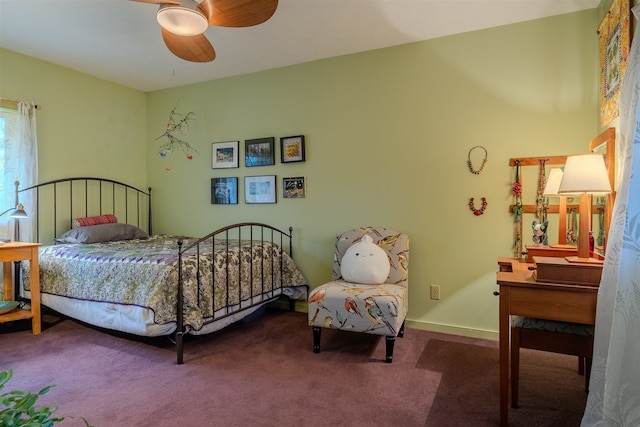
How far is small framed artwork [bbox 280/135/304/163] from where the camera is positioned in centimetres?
353

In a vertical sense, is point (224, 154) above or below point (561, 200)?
above

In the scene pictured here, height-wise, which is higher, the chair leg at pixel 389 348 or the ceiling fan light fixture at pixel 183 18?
the ceiling fan light fixture at pixel 183 18

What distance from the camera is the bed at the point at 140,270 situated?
2393mm

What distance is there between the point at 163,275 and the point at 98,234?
1.48 meters

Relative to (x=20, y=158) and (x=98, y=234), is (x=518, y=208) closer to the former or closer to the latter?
(x=98, y=234)

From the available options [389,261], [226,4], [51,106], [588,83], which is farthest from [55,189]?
[588,83]

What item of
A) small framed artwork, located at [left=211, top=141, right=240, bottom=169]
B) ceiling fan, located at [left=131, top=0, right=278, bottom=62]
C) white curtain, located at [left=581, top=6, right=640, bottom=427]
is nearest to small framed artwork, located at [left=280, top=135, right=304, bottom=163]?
small framed artwork, located at [left=211, top=141, right=240, bottom=169]

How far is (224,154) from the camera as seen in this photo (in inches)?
155

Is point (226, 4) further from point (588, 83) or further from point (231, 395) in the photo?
point (588, 83)

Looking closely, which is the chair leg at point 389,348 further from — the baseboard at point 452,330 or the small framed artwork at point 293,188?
the small framed artwork at point 293,188

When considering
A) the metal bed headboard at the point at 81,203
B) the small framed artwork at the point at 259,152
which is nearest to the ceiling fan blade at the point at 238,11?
the small framed artwork at the point at 259,152

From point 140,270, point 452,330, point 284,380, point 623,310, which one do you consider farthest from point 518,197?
point 140,270

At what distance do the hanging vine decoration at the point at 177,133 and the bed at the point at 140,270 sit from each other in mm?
661

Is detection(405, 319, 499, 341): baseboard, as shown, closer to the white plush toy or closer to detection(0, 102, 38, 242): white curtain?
the white plush toy
